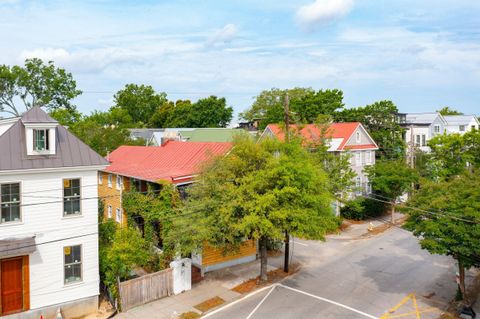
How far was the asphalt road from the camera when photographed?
18.6m

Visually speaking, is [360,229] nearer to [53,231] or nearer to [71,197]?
[71,197]

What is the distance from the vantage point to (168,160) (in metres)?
29.2

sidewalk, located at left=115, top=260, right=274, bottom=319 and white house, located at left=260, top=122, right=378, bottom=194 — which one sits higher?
white house, located at left=260, top=122, right=378, bottom=194

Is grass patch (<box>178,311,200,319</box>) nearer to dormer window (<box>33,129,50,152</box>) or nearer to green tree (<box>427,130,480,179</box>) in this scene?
dormer window (<box>33,129,50,152</box>)

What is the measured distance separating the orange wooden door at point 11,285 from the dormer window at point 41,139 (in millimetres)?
4763

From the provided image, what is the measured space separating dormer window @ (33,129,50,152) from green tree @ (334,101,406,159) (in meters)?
36.3

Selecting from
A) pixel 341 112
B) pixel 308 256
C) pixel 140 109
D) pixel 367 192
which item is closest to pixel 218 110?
pixel 140 109

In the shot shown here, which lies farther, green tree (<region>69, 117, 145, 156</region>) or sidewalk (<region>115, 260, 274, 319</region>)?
green tree (<region>69, 117, 145, 156</region>)

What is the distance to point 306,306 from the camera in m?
19.2

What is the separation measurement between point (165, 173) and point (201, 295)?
25.4 ft

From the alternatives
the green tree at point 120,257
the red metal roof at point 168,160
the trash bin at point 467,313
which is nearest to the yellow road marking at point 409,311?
the trash bin at point 467,313

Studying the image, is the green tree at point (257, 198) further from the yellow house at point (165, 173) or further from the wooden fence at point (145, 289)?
the wooden fence at point (145, 289)

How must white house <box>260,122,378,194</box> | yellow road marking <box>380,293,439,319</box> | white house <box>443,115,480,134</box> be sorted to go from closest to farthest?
yellow road marking <box>380,293,439,319</box> < white house <box>260,122,378,194</box> < white house <box>443,115,480,134</box>

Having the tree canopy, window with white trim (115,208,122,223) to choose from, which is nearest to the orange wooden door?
window with white trim (115,208,122,223)
